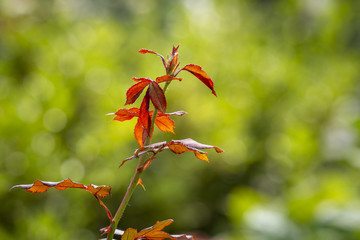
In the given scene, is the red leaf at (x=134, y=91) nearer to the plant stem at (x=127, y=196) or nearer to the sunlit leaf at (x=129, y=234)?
the plant stem at (x=127, y=196)

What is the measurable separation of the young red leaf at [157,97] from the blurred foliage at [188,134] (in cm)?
115

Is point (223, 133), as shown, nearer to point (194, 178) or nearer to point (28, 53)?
point (194, 178)

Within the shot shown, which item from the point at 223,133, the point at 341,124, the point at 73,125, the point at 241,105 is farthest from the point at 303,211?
the point at 341,124

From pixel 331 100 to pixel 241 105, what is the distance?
91 cm

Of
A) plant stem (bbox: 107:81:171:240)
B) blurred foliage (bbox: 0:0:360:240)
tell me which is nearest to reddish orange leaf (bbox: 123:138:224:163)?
plant stem (bbox: 107:81:171:240)

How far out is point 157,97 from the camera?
50 centimetres

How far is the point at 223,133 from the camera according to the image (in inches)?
98.2

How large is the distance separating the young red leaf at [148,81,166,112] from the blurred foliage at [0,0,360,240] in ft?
3.78

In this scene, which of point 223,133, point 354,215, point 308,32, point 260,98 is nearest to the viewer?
point 354,215

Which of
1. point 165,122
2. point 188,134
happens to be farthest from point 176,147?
point 188,134

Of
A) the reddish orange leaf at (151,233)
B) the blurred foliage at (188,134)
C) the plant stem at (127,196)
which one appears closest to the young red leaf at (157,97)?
the plant stem at (127,196)

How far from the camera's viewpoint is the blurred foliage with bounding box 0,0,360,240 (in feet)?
5.83

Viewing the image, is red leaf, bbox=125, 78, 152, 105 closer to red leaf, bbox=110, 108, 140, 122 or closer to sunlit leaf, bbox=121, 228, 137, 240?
red leaf, bbox=110, 108, 140, 122

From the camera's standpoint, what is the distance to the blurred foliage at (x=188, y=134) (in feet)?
5.83
